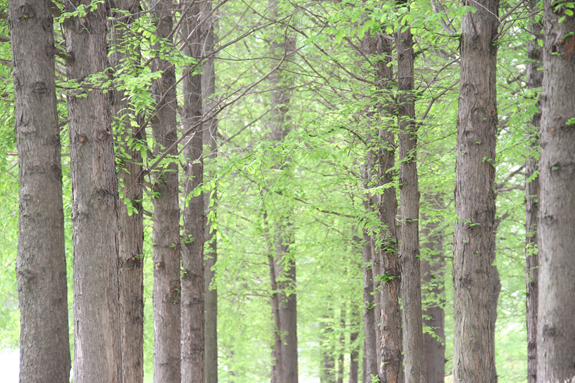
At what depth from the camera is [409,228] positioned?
24.3 ft

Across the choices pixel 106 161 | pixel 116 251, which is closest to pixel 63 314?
pixel 116 251

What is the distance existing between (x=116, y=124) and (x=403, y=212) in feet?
13.8

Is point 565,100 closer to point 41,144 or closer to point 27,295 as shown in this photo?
point 41,144

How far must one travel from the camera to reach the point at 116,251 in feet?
14.9

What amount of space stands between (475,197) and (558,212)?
0.87m

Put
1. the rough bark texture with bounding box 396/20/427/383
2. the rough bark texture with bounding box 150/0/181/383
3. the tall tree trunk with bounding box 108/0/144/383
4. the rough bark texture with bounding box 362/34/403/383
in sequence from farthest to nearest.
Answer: the rough bark texture with bounding box 362/34/403/383 → the rough bark texture with bounding box 150/0/181/383 → the rough bark texture with bounding box 396/20/427/383 → the tall tree trunk with bounding box 108/0/144/383

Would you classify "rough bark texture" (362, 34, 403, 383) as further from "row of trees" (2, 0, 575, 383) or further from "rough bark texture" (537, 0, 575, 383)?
"rough bark texture" (537, 0, 575, 383)

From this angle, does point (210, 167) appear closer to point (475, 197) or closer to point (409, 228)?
point (409, 228)

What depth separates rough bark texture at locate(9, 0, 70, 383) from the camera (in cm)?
402

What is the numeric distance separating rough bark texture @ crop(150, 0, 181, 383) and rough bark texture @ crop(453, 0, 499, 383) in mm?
4256

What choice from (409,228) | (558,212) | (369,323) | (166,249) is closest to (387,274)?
(409,228)

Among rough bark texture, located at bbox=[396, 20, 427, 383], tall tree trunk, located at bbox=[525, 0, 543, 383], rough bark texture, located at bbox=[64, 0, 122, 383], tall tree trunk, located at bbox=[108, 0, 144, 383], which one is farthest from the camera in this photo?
tall tree trunk, located at bbox=[525, 0, 543, 383]

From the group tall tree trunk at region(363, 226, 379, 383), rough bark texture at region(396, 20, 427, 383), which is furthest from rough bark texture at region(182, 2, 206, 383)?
tall tree trunk at region(363, 226, 379, 383)

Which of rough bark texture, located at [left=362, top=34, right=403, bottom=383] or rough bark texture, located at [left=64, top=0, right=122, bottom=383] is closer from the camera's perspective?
rough bark texture, located at [left=64, top=0, right=122, bottom=383]
